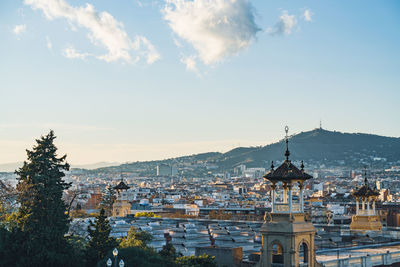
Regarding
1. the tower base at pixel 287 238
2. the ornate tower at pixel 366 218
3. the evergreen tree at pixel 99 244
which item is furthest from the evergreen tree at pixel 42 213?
the ornate tower at pixel 366 218

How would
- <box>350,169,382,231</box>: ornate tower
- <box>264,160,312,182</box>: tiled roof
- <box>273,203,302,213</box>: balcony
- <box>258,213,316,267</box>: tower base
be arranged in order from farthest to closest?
<box>350,169,382,231</box>: ornate tower < <box>273,203,302,213</box>: balcony < <box>264,160,312,182</box>: tiled roof < <box>258,213,316,267</box>: tower base

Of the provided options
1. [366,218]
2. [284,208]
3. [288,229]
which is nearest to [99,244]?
[284,208]

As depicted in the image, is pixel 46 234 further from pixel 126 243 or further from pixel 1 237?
pixel 126 243

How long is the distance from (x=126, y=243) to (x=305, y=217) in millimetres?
13560

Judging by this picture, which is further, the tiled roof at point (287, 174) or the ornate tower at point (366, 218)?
the ornate tower at point (366, 218)

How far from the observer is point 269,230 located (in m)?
28.8

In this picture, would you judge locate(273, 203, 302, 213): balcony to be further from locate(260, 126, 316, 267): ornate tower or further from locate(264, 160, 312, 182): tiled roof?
locate(264, 160, 312, 182): tiled roof

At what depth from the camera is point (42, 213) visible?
3553cm

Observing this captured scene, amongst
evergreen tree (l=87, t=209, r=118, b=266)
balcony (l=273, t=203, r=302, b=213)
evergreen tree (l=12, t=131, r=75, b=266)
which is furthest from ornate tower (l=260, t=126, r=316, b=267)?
evergreen tree (l=12, t=131, r=75, b=266)

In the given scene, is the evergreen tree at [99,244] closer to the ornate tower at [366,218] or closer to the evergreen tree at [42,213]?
the evergreen tree at [42,213]

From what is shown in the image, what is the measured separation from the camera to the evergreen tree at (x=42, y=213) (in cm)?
3372

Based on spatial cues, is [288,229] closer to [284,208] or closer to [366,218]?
[284,208]

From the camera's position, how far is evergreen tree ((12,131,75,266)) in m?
33.7

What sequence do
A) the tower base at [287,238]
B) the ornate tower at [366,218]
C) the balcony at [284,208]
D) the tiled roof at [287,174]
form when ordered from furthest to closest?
the ornate tower at [366,218] → the balcony at [284,208] → the tiled roof at [287,174] → the tower base at [287,238]
